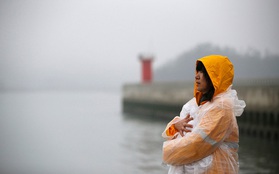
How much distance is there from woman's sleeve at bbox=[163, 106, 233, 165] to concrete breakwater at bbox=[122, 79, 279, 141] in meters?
15.4

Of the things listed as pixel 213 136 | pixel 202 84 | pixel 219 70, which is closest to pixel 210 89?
pixel 202 84

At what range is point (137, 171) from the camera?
11.6m

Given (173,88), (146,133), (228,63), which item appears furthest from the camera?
(173,88)

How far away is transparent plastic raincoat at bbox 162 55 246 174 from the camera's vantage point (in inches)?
89.0

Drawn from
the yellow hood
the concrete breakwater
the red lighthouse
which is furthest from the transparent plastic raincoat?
the red lighthouse

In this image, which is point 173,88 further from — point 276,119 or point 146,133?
point 276,119

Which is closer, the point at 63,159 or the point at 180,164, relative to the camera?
the point at 180,164

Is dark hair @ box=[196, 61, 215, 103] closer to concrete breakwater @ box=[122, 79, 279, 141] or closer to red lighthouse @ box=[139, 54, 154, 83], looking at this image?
concrete breakwater @ box=[122, 79, 279, 141]

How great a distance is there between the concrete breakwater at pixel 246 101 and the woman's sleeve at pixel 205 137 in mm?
15444

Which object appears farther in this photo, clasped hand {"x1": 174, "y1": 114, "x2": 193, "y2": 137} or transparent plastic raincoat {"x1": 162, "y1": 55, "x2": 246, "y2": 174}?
Answer: clasped hand {"x1": 174, "y1": 114, "x2": 193, "y2": 137}

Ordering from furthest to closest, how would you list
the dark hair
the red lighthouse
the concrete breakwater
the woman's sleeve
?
1. the red lighthouse
2. the concrete breakwater
3. the dark hair
4. the woman's sleeve

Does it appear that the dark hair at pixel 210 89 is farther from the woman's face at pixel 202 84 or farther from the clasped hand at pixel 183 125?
the clasped hand at pixel 183 125

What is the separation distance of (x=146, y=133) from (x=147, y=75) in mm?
21408

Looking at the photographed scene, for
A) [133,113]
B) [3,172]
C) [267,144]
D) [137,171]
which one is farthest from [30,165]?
[133,113]
